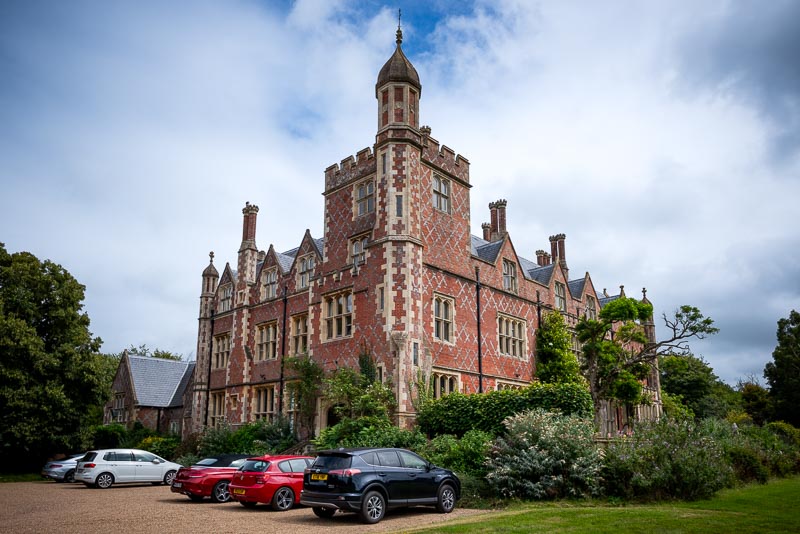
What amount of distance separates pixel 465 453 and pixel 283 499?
216 inches

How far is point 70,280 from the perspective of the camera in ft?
101

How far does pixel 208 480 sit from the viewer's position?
1742cm

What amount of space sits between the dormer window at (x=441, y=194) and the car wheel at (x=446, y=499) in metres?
14.3

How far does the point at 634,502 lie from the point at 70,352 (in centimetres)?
2549

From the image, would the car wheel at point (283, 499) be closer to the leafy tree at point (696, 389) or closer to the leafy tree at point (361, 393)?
the leafy tree at point (361, 393)

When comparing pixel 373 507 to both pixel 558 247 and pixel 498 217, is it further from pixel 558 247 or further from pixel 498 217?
pixel 558 247

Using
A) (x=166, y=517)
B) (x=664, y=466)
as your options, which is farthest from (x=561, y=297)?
(x=166, y=517)

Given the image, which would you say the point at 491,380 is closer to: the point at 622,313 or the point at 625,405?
the point at 622,313

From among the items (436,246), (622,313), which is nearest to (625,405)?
(622,313)

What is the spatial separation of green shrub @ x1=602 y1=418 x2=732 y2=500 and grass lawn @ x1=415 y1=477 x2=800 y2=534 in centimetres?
60

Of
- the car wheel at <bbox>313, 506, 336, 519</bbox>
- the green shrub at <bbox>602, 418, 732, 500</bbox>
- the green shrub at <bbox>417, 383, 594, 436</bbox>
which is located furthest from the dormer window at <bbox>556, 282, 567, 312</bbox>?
the car wheel at <bbox>313, 506, 336, 519</bbox>

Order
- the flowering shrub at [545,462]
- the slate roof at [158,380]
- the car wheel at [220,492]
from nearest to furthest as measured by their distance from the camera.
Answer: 1. the flowering shrub at [545,462]
2. the car wheel at [220,492]
3. the slate roof at [158,380]

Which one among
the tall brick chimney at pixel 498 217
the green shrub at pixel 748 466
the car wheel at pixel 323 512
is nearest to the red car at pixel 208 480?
the car wheel at pixel 323 512

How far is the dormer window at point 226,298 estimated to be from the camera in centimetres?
3500
